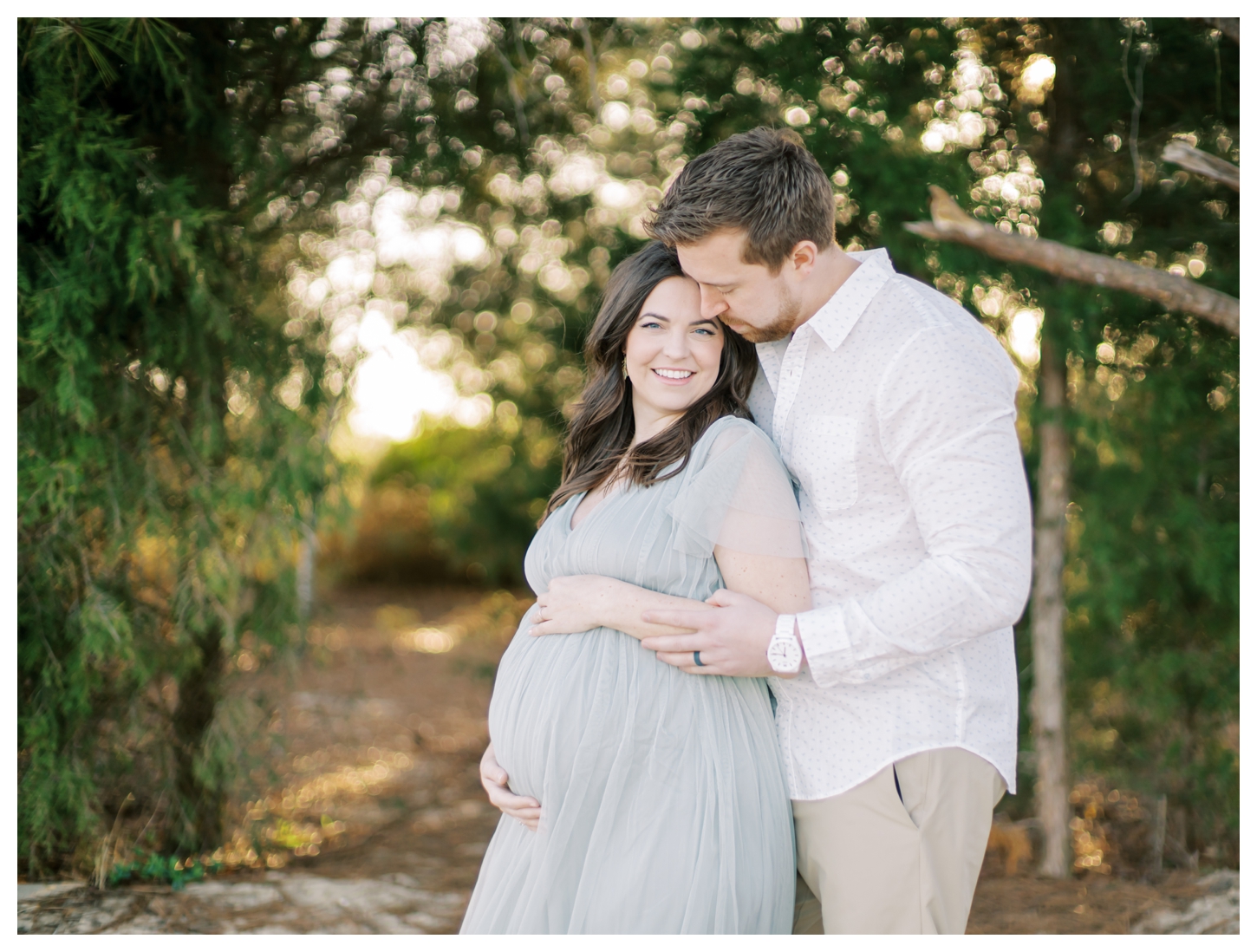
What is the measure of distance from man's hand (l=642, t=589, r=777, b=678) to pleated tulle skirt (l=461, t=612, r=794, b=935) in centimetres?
7

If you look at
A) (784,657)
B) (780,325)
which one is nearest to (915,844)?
(784,657)

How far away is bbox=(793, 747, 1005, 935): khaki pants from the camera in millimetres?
1653

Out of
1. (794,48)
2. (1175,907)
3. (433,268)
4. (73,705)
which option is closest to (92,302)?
(73,705)

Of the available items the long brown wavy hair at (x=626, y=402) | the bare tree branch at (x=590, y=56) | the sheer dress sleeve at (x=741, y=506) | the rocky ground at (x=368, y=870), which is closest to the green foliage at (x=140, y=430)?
the rocky ground at (x=368, y=870)

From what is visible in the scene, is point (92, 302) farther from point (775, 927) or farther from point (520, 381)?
point (775, 927)

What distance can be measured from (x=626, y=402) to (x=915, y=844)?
113 centimetres

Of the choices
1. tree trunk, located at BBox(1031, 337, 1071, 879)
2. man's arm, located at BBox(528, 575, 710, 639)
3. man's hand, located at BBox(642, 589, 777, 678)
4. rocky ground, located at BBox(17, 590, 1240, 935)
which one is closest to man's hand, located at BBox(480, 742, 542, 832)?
man's arm, located at BBox(528, 575, 710, 639)

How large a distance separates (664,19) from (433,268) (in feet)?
4.75

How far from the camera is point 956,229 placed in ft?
7.80

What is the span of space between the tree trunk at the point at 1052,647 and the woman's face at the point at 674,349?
1976 millimetres

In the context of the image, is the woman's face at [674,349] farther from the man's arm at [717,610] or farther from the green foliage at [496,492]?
the green foliage at [496,492]

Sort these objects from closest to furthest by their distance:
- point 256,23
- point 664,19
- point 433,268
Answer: point 256,23 → point 664,19 → point 433,268

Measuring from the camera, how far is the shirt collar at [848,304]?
1.73 meters

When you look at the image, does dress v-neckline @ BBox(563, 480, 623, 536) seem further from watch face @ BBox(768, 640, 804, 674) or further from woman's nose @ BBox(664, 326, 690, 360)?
watch face @ BBox(768, 640, 804, 674)
